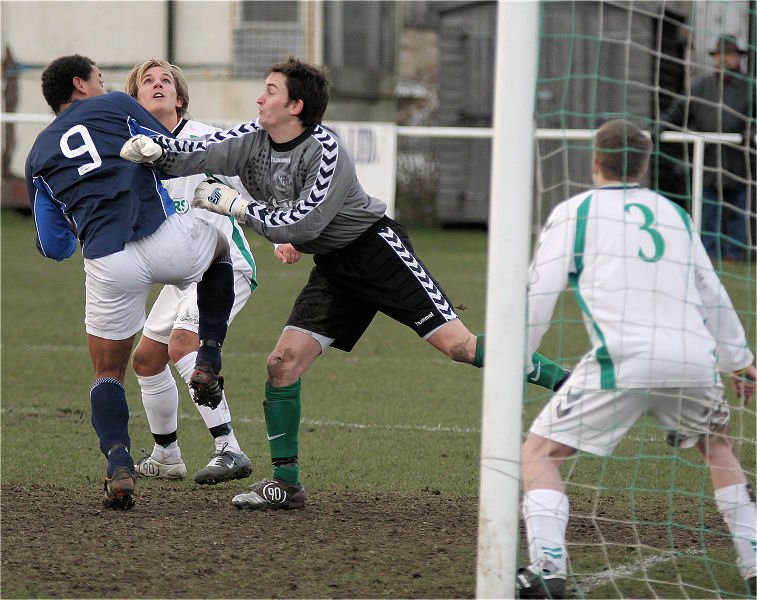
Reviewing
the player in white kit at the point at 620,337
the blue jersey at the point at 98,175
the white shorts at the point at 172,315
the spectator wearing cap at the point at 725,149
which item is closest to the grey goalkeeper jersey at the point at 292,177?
the blue jersey at the point at 98,175

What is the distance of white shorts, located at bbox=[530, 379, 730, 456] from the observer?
350cm

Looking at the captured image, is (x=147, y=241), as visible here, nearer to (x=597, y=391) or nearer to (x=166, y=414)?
(x=166, y=414)

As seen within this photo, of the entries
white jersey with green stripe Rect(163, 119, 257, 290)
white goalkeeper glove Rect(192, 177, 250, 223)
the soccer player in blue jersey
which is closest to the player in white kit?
white goalkeeper glove Rect(192, 177, 250, 223)

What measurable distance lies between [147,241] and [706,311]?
240cm

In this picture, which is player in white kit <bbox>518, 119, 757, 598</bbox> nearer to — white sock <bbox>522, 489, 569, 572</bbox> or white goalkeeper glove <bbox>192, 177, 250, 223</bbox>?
white sock <bbox>522, 489, 569, 572</bbox>

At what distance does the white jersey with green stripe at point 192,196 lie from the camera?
535cm

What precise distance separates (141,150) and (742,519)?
2.82 meters

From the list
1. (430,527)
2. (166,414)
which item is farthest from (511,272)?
(166,414)

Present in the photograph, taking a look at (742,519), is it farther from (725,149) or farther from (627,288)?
(725,149)

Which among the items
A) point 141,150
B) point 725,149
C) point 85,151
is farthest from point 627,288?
point 725,149

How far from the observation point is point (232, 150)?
14.9ft

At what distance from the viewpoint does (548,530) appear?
3.53 metres

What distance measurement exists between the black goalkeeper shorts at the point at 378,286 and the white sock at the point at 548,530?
4.14 ft

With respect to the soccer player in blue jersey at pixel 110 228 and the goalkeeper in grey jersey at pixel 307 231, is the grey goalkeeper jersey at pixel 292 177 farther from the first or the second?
the soccer player in blue jersey at pixel 110 228
